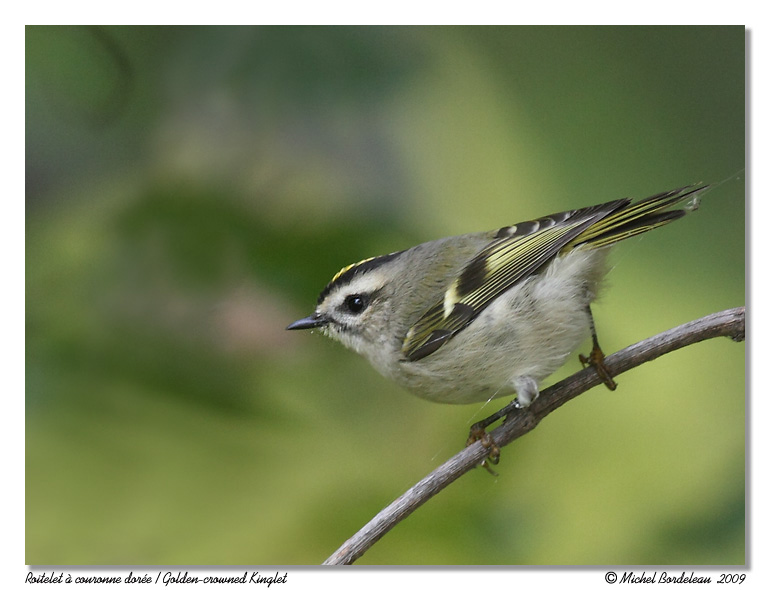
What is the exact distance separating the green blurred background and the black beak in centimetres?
10

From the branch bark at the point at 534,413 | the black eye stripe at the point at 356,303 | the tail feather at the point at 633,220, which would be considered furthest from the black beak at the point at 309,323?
the tail feather at the point at 633,220

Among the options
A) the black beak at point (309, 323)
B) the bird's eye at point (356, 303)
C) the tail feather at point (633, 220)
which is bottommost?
the black beak at point (309, 323)

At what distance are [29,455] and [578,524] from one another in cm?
125

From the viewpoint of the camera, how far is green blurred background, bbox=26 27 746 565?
5.87 ft

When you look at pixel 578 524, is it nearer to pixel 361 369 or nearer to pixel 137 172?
pixel 361 369

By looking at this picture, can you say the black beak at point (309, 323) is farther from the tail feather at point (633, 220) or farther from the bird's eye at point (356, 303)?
the tail feather at point (633, 220)

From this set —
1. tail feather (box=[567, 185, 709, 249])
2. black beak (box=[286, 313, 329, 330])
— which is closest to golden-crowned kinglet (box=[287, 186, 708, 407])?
tail feather (box=[567, 185, 709, 249])

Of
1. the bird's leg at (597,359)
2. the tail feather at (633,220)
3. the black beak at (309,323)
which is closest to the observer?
the tail feather at (633,220)

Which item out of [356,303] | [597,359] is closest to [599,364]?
[597,359]

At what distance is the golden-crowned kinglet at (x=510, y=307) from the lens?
1.58 meters

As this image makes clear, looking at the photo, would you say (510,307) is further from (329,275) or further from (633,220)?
(329,275)

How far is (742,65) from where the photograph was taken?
5.94ft

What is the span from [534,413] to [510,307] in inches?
9.3

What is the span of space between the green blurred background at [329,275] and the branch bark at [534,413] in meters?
0.11
